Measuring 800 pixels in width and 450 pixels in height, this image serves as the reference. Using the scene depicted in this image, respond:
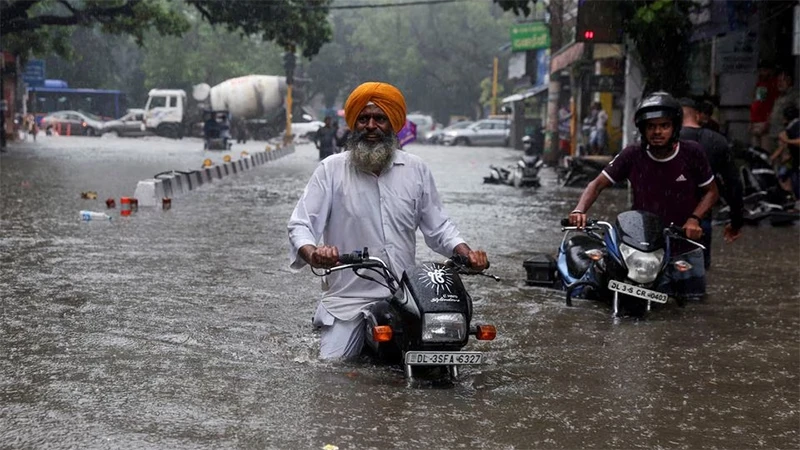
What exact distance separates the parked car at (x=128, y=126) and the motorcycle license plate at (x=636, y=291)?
179 ft

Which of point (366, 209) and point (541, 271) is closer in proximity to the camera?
point (366, 209)

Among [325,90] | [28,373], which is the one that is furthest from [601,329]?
[325,90]

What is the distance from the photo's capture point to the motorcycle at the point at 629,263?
811 cm

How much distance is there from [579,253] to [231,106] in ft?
175

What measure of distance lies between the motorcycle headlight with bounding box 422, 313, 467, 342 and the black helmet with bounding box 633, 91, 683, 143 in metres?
2.90

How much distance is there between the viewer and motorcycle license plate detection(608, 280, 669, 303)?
26.5 feet

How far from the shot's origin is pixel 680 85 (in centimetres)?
1972

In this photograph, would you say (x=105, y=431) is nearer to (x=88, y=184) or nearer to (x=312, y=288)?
(x=312, y=288)

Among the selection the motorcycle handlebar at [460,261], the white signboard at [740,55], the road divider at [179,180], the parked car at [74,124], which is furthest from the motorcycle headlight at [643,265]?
the parked car at [74,124]

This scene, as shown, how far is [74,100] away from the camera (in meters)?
70.6

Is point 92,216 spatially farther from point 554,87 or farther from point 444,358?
point 554,87

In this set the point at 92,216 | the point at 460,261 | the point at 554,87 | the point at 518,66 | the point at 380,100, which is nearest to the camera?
the point at 460,261

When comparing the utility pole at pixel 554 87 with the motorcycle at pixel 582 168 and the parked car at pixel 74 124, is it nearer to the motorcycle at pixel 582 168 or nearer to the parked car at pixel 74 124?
the motorcycle at pixel 582 168

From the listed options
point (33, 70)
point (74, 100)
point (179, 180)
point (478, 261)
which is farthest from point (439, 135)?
point (478, 261)
